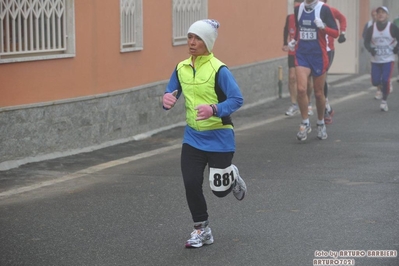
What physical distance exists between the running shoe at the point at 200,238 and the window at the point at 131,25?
6932 mm

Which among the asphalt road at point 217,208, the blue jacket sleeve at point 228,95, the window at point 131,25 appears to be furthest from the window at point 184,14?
the blue jacket sleeve at point 228,95

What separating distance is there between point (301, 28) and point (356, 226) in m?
5.92

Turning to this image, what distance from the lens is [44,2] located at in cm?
1205

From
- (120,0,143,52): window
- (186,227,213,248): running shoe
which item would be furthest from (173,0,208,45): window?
(186,227,213,248): running shoe

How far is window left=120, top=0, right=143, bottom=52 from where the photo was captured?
14102 millimetres

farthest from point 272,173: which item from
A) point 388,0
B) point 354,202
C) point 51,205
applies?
point 388,0

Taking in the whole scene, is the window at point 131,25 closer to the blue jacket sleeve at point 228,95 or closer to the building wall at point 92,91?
the building wall at point 92,91

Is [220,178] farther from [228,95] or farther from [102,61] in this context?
[102,61]

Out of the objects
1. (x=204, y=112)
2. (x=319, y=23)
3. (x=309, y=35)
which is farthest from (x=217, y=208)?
(x=309, y=35)

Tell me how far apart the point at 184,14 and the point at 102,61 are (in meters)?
3.15

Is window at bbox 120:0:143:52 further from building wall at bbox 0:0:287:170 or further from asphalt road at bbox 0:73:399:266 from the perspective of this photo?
asphalt road at bbox 0:73:399:266

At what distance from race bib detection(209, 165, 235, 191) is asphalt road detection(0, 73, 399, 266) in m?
0.40

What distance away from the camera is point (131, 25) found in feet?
47.2

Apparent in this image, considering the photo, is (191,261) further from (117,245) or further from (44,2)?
(44,2)
